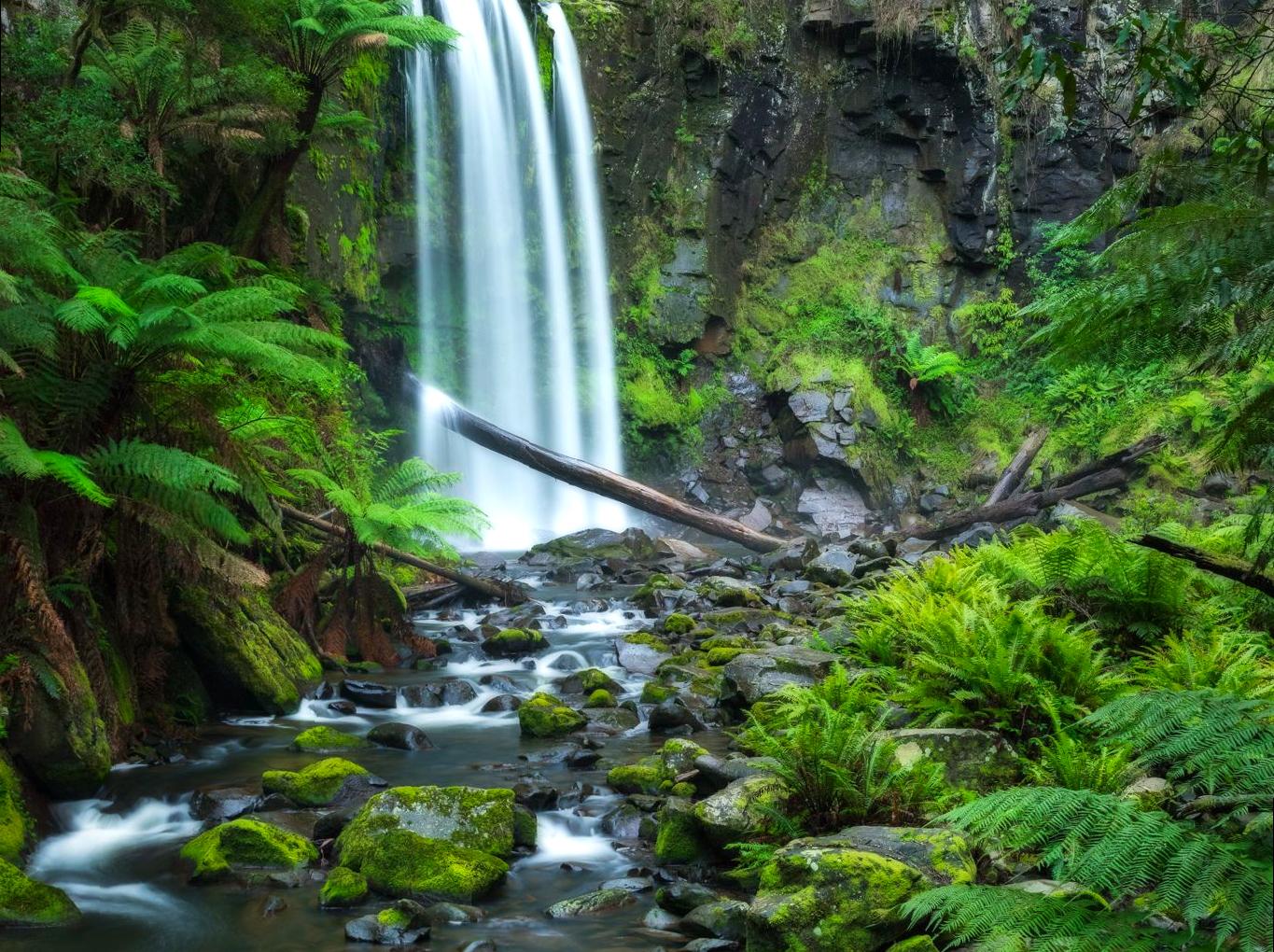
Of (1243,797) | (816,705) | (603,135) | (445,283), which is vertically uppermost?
(603,135)

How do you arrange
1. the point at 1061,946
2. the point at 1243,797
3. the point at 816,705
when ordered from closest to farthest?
the point at 1061,946, the point at 1243,797, the point at 816,705

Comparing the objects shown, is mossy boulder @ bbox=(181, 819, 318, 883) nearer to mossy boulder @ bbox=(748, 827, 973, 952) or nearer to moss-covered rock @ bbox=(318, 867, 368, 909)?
moss-covered rock @ bbox=(318, 867, 368, 909)

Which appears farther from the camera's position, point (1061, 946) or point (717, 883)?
point (717, 883)

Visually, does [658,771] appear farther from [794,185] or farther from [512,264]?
[794,185]

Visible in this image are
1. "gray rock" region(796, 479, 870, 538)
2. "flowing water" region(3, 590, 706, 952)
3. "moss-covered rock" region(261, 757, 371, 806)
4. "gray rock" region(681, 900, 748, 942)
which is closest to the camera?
"gray rock" region(681, 900, 748, 942)

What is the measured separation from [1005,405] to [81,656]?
19016 millimetres

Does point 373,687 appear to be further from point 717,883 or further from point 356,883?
point 717,883

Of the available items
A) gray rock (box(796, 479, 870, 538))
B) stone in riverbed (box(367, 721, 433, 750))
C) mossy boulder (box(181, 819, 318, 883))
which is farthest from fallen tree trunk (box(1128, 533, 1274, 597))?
gray rock (box(796, 479, 870, 538))

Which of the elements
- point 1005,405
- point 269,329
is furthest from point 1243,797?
point 1005,405

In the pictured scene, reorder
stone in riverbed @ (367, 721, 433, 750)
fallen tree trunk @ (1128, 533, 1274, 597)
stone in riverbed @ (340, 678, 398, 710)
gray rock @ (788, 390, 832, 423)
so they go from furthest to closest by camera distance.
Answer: gray rock @ (788, 390, 832, 423) < stone in riverbed @ (340, 678, 398, 710) < stone in riverbed @ (367, 721, 433, 750) < fallen tree trunk @ (1128, 533, 1274, 597)

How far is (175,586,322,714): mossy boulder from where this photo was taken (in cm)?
642

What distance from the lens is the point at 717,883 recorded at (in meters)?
4.11

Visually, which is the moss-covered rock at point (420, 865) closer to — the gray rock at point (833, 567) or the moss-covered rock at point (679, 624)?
the moss-covered rock at point (679, 624)

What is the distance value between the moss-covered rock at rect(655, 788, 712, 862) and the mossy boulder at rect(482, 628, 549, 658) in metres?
4.35
